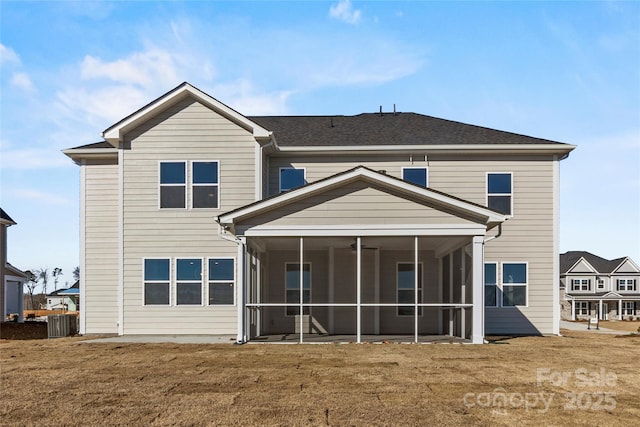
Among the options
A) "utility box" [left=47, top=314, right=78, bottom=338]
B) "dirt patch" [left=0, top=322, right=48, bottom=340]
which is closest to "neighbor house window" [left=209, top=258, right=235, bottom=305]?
"utility box" [left=47, top=314, right=78, bottom=338]

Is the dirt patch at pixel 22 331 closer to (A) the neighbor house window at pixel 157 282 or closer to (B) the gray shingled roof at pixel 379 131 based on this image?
(A) the neighbor house window at pixel 157 282

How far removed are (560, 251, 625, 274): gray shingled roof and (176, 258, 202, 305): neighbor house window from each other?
131 feet

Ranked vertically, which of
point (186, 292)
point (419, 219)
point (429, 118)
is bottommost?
point (186, 292)

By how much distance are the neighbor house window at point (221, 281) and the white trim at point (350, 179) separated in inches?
131

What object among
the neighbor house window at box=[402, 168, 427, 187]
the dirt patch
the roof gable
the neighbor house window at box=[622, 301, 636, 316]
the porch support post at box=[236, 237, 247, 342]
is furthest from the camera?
the neighbor house window at box=[622, 301, 636, 316]

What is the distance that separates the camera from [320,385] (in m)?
8.77

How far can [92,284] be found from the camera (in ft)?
59.3

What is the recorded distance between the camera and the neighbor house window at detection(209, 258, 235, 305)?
16.8 meters

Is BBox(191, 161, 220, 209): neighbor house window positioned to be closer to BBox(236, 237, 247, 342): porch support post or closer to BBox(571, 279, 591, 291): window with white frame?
BBox(236, 237, 247, 342): porch support post

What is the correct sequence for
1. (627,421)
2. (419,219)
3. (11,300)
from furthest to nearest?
(11,300)
(419,219)
(627,421)

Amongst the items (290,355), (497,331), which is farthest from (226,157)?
(497,331)

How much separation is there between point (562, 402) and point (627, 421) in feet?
3.36

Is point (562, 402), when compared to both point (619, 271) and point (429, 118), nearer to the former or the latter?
point (429, 118)

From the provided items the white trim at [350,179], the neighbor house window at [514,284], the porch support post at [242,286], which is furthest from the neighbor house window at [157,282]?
the neighbor house window at [514,284]
